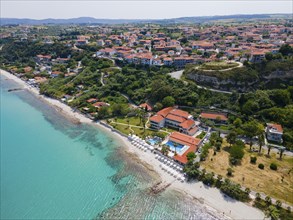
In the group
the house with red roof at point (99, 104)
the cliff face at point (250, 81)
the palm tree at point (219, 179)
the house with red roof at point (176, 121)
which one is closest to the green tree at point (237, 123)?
the house with red roof at point (176, 121)

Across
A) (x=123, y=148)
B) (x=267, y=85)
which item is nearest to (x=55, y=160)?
(x=123, y=148)

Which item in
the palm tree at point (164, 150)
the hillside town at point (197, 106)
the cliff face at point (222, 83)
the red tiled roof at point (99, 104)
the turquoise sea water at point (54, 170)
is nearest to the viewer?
the turquoise sea water at point (54, 170)

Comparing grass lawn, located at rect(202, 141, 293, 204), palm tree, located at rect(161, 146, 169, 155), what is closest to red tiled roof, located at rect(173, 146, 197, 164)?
palm tree, located at rect(161, 146, 169, 155)

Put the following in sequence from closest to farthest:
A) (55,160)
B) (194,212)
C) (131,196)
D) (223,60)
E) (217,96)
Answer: (194,212)
(131,196)
(55,160)
(217,96)
(223,60)

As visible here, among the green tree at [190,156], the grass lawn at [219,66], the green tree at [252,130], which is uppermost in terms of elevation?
the grass lawn at [219,66]

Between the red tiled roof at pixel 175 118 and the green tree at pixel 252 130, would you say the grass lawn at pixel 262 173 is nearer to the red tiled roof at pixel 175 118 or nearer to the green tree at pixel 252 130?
the green tree at pixel 252 130

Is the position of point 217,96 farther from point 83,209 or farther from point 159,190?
point 83,209

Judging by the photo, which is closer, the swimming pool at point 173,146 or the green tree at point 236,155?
the green tree at point 236,155

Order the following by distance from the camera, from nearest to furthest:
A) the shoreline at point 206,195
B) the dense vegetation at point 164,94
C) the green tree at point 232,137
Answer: the shoreline at point 206,195 < the green tree at point 232,137 < the dense vegetation at point 164,94
